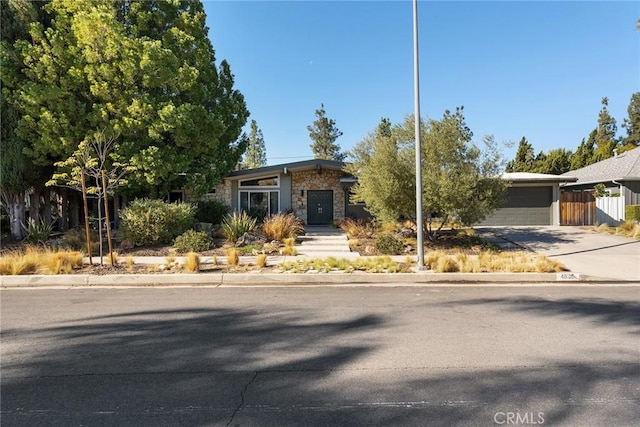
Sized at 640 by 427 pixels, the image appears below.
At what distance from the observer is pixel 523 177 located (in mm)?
21750

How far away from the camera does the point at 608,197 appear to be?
21016mm

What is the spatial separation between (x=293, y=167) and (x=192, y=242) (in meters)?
9.80

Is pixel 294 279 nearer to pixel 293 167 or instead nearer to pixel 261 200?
pixel 293 167

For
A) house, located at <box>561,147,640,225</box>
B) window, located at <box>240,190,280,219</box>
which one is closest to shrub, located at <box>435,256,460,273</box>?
window, located at <box>240,190,280,219</box>

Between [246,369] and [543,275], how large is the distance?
8075 mm

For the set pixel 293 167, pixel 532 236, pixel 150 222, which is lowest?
pixel 532 236

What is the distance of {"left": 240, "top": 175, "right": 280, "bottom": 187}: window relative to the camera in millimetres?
23234

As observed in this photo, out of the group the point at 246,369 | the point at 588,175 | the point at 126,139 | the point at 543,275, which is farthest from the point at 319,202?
the point at 246,369

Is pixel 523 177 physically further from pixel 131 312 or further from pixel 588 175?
pixel 131 312

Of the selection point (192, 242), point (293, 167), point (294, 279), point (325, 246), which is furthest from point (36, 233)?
point (293, 167)

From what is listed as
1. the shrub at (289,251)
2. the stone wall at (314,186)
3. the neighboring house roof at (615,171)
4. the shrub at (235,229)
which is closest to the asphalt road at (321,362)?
the shrub at (289,251)

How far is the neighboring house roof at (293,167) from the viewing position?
22078mm

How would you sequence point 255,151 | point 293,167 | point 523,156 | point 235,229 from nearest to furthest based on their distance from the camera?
1. point 235,229
2. point 293,167
3. point 523,156
4. point 255,151

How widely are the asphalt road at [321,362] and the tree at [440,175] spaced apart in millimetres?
6247
